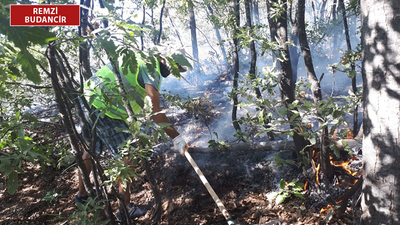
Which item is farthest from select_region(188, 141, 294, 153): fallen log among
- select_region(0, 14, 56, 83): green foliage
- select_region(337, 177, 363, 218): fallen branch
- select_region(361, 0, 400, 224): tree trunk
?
select_region(0, 14, 56, 83): green foliage

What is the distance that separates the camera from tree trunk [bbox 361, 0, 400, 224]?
3.77 feet

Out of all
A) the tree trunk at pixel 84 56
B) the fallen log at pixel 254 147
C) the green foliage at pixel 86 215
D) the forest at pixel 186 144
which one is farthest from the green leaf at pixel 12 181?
the fallen log at pixel 254 147

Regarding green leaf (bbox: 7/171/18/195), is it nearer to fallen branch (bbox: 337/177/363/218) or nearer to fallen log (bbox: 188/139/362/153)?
fallen branch (bbox: 337/177/363/218)

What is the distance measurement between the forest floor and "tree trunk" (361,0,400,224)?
1.07 feet

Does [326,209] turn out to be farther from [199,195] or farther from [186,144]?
[186,144]

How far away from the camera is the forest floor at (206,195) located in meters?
1.99

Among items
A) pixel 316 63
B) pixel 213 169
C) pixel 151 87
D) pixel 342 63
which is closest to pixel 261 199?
pixel 213 169

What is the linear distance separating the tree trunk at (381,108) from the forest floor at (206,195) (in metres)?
0.33

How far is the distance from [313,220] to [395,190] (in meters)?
0.71

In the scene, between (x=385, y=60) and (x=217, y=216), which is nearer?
(x=385, y=60)

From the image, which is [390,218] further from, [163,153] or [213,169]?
[163,153]

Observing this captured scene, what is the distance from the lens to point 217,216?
2.27m

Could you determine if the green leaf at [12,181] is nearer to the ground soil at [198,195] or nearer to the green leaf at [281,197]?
the ground soil at [198,195]

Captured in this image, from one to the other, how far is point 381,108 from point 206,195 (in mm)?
1990
